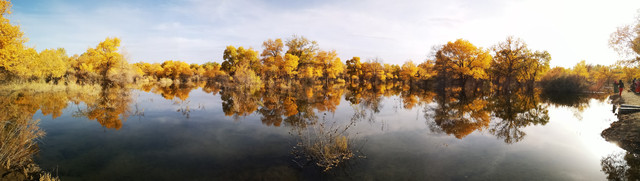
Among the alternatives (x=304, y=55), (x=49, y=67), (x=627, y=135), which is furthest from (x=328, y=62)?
(x=627, y=135)

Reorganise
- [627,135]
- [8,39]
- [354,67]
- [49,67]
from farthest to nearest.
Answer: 1. [354,67]
2. [49,67]
3. [8,39]
4. [627,135]

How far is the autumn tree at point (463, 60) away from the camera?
143ft

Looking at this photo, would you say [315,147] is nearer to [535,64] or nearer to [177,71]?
[535,64]

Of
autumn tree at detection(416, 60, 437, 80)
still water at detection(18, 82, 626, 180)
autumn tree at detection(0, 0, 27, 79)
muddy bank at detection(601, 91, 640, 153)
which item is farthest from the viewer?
autumn tree at detection(416, 60, 437, 80)

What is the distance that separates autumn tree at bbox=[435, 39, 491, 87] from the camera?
143 ft

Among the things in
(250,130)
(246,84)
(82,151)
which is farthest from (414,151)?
(246,84)

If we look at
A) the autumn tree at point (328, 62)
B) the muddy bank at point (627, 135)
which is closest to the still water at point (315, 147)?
the muddy bank at point (627, 135)

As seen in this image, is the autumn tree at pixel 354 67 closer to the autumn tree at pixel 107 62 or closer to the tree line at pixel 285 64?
the tree line at pixel 285 64

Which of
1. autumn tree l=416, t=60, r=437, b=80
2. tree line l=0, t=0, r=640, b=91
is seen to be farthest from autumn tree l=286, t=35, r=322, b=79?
autumn tree l=416, t=60, r=437, b=80

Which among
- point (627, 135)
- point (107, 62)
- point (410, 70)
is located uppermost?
point (410, 70)

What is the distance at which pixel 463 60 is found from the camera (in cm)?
→ 4450

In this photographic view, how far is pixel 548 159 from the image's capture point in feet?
26.4

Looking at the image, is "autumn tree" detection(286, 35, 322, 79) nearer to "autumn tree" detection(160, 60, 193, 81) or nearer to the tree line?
the tree line

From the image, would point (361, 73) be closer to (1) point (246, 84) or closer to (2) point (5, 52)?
(1) point (246, 84)
